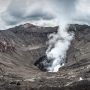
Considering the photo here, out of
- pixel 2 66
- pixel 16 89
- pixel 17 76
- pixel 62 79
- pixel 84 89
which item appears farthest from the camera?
pixel 2 66

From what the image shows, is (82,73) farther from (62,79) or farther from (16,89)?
(16,89)

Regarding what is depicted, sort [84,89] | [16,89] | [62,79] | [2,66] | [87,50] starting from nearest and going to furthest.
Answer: [84,89] < [16,89] < [62,79] < [2,66] < [87,50]

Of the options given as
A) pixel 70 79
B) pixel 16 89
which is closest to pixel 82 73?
pixel 70 79

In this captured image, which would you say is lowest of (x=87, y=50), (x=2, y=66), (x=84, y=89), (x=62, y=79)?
(x=84, y=89)

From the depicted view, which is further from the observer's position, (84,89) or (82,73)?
(82,73)

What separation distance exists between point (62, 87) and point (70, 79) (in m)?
10.7

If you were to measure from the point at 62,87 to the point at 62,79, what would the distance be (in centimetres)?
1154

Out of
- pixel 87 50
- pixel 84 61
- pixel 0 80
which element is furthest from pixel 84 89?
pixel 87 50

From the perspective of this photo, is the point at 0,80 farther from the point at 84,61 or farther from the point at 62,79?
the point at 84,61

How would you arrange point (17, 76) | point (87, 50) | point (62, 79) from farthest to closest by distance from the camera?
point (87, 50)
point (17, 76)
point (62, 79)

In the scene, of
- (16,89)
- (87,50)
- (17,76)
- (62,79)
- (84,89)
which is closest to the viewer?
(84,89)

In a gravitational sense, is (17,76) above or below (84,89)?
above

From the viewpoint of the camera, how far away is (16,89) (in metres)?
109

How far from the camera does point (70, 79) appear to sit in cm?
11544
